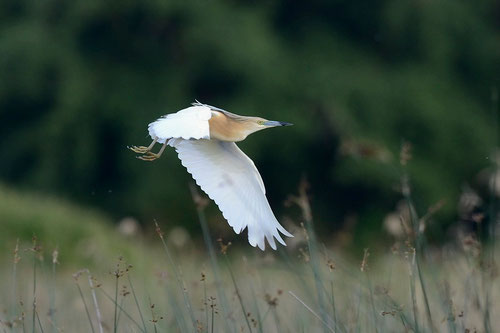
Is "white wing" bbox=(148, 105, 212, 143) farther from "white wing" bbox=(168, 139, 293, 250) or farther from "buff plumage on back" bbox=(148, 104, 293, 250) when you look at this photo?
"white wing" bbox=(168, 139, 293, 250)

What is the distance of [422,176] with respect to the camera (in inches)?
388

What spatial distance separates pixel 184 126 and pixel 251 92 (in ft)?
26.0

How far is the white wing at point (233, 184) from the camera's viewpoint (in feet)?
7.82

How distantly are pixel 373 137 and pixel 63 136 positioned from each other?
332 centimetres

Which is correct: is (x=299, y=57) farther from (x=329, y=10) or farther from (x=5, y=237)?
(x=5, y=237)

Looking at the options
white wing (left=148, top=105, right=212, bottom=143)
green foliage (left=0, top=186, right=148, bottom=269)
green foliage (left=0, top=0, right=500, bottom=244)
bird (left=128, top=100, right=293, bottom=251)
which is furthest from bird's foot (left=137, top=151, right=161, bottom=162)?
green foliage (left=0, top=0, right=500, bottom=244)

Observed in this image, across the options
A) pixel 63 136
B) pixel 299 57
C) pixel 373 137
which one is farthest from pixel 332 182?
pixel 63 136

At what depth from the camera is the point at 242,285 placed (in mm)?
3357

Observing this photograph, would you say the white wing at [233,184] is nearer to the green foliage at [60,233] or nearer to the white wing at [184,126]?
the white wing at [184,126]

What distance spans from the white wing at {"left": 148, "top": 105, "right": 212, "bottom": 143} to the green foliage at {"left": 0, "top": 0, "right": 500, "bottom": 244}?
7306 millimetres

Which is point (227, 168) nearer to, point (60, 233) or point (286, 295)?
point (286, 295)

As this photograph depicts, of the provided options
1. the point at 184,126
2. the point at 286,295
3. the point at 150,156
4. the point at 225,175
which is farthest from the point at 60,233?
the point at 184,126

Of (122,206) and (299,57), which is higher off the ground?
(299,57)

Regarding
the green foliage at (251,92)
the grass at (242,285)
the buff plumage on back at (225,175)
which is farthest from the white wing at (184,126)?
the green foliage at (251,92)
